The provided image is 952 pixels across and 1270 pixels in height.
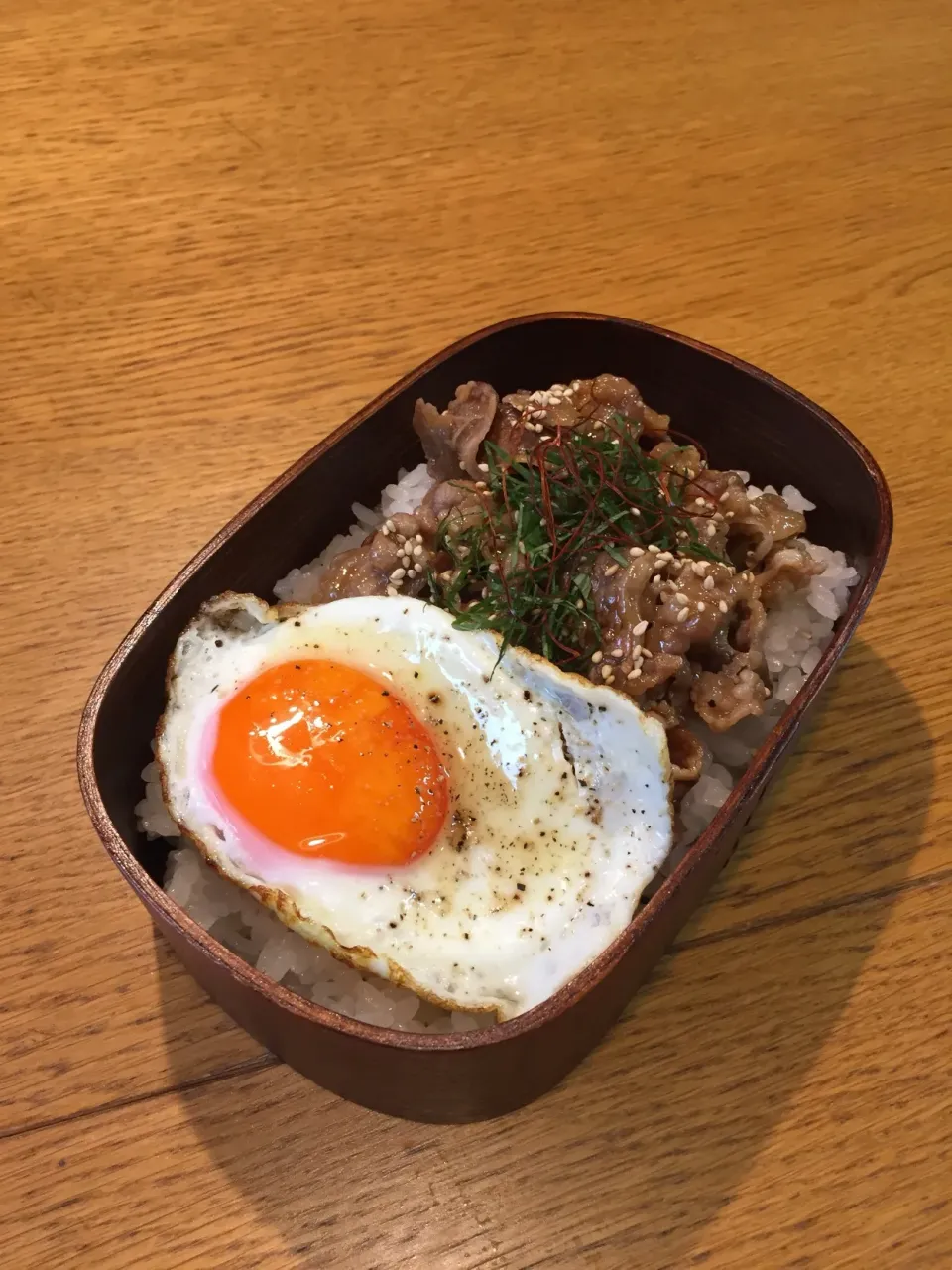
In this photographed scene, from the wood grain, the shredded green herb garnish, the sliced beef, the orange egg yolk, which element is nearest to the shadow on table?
the wood grain

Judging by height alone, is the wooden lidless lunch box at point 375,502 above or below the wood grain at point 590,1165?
above

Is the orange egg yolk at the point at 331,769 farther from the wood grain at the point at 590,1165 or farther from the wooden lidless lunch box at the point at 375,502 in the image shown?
the wood grain at the point at 590,1165

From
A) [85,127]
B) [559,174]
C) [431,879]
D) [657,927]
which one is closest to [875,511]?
[657,927]

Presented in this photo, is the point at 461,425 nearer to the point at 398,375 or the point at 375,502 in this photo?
the point at 375,502

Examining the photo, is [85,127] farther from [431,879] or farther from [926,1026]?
[926,1026]

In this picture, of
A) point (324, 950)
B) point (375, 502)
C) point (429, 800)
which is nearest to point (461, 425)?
point (375, 502)

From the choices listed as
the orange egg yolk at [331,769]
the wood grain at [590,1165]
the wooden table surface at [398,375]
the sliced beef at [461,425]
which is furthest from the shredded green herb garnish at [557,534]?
the wood grain at [590,1165]

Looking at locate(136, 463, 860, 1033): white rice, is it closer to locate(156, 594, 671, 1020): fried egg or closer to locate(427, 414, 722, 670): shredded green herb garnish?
locate(156, 594, 671, 1020): fried egg

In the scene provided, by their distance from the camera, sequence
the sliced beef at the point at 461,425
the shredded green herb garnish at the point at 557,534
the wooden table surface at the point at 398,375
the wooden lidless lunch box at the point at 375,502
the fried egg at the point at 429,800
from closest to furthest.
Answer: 1. the wooden lidless lunch box at the point at 375,502
2. the fried egg at the point at 429,800
3. the wooden table surface at the point at 398,375
4. the shredded green herb garnish at the point at 557,534
5. the sliced beef at the point at 461,425
